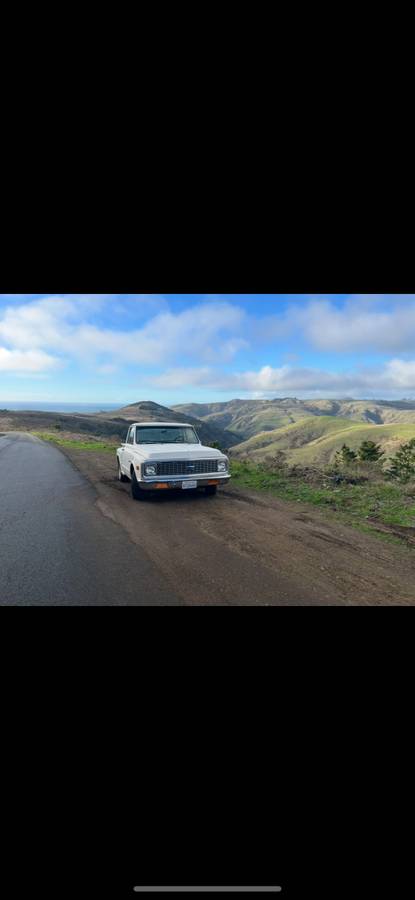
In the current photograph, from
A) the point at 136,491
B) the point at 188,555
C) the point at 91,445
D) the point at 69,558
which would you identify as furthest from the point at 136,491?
the point at 91,445

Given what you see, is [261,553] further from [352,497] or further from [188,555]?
[352,497]

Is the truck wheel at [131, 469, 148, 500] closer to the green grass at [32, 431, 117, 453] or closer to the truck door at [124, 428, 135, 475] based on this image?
the truck door at [124, 428, 135, 475]

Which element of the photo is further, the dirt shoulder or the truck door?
the truck door

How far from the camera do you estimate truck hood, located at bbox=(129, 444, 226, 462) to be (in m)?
6.06

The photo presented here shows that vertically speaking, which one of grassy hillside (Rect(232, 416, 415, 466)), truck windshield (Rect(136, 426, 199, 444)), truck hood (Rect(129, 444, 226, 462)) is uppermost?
truck windshield (Rect(136, 426, 199, 444))

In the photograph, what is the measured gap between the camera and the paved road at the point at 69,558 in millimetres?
3010

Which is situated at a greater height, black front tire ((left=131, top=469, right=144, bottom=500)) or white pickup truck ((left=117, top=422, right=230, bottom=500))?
white pickup truck ((left=117, top=422, right=230, bottom=500))

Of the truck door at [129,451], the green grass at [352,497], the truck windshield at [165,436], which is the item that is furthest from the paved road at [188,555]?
the truck windshield at [165,436]

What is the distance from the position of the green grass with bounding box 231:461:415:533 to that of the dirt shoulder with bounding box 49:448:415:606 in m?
0.50

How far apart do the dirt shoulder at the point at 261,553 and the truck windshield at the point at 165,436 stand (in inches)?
52.4

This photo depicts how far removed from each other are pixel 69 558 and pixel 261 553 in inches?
88.8

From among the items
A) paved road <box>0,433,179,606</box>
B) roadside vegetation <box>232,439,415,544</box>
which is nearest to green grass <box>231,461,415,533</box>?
roadside vegetation <box>232,439,415,544</box>
